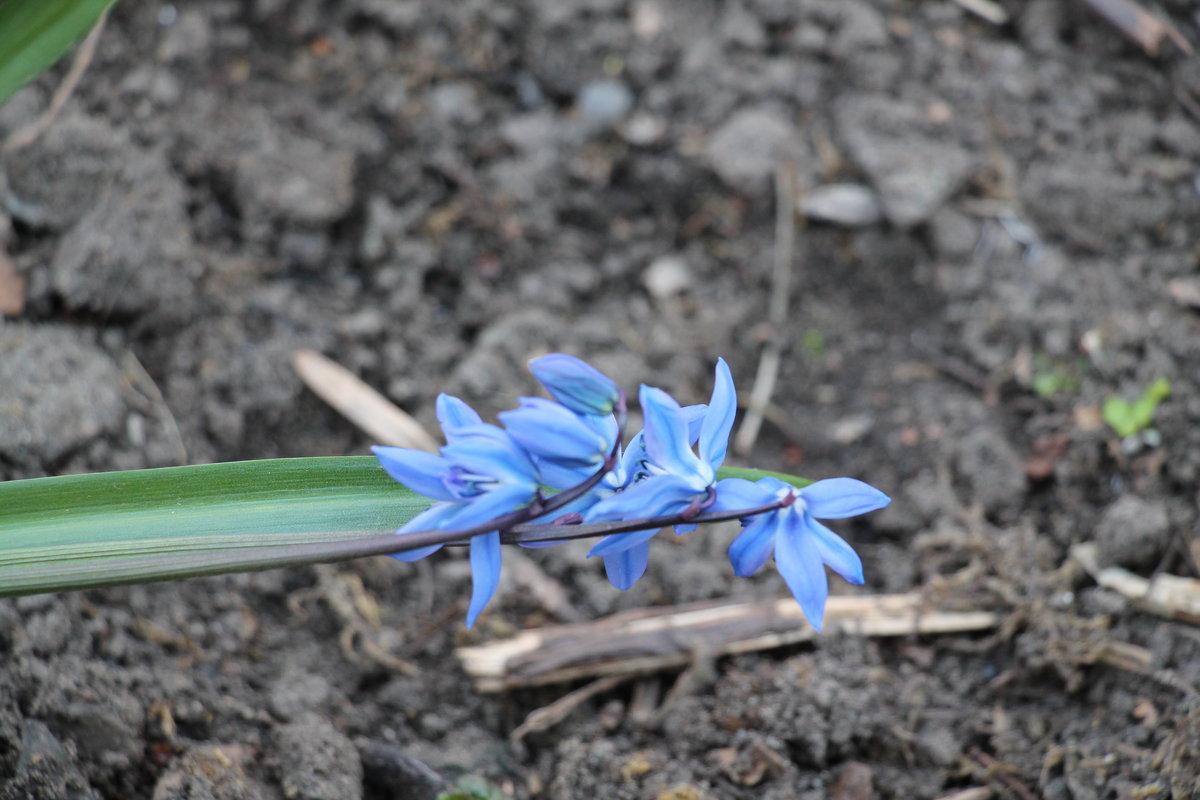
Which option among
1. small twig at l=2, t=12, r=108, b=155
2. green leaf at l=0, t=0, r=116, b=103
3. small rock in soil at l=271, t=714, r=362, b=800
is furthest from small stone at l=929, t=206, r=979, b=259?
small twig at l=2, t=12, r=108, b=155

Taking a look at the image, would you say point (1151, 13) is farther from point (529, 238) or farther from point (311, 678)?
point (311, 678)

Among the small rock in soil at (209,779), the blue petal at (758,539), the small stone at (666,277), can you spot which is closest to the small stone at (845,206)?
the small stone at (666,277)

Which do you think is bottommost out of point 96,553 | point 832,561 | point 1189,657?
point 1189,657

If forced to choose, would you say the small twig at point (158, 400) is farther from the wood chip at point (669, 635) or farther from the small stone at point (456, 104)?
the small stone at point (456, 104)

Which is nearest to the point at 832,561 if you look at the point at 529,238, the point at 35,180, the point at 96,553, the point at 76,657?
the point at 96,553

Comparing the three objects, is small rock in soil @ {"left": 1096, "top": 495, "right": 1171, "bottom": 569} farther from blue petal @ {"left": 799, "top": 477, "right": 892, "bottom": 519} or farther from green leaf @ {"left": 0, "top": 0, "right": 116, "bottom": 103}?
green leaf @ {"left": 0, "top": 0, "right": 116, "bottom": 103}

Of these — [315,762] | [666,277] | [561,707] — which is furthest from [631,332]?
[315,762]

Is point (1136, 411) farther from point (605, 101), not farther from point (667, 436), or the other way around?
point (605, 101)
